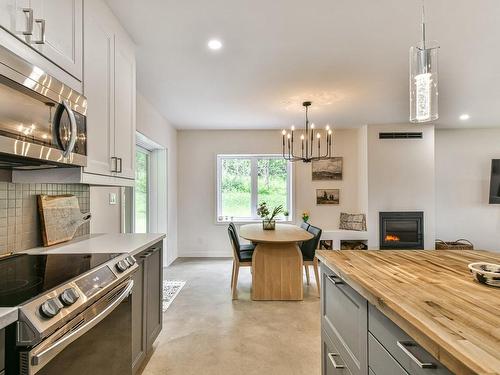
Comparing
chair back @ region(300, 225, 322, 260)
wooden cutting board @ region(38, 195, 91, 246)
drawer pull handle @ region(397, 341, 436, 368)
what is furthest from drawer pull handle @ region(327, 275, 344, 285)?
chair back @ region(300, 225, 322, 260)

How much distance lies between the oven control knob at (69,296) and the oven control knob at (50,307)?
0.02 meters

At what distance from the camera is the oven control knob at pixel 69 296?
1.00 metres

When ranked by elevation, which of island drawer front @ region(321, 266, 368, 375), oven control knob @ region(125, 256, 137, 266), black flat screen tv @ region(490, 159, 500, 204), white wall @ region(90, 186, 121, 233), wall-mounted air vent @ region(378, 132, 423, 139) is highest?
wall-mounted air vent @ region(378, 132, 423, 139)

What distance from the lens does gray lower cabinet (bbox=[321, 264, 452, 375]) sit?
0.81 meters

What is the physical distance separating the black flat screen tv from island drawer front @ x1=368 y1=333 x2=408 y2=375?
574cm

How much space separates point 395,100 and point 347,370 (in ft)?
11.7

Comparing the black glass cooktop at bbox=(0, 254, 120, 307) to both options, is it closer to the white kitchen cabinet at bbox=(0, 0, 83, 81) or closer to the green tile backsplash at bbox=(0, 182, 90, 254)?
the green tile backsplash at bbox=(0, 182, 90, 254)

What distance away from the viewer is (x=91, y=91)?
167 cm

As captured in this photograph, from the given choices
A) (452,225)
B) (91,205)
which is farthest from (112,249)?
(452,225)

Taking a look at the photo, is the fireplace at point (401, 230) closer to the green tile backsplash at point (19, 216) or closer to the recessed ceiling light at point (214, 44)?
the recessed ceiling light at point (214, 44)

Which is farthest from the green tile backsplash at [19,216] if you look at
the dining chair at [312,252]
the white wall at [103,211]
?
the dining chair at [312,252]

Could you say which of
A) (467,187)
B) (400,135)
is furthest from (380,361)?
(467,187)

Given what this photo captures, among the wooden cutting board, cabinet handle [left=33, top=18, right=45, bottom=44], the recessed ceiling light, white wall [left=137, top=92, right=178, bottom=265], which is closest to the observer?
cabinet handle [left=33, top=18, right=45, bottom=44]

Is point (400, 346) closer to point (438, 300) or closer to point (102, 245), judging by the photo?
point (438, 300)
